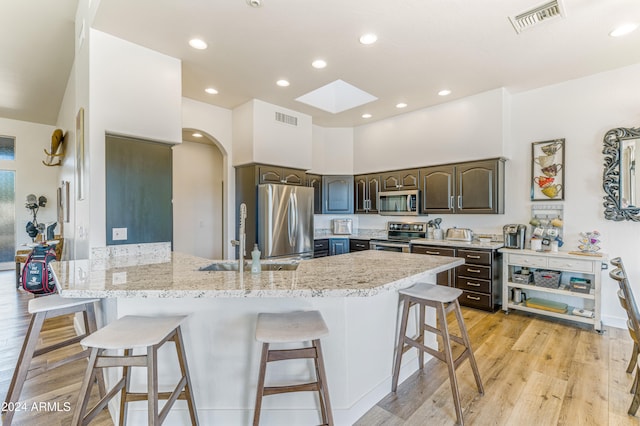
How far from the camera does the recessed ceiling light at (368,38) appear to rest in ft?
8.73

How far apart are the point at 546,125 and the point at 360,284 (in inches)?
153

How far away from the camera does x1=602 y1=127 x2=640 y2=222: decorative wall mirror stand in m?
3.29

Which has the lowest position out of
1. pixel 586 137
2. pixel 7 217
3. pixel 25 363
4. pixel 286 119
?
pixel 25 363

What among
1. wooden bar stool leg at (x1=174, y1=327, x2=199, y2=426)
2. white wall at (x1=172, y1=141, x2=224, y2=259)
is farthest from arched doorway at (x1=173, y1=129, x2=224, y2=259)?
wooden bar stool leg at (x1=174, y1=327, x2=199, y2=426)

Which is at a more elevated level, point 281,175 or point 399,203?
point 281,175

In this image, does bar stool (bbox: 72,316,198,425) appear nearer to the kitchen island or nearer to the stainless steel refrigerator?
the kitchen island

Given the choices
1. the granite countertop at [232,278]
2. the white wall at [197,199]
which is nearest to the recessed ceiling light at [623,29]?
the granite countertop at [232,278]

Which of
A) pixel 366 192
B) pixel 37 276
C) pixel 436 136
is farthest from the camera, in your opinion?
pixel 366 192

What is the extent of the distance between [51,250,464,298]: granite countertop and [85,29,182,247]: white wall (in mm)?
848

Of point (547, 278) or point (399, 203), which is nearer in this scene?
point (547, 278)

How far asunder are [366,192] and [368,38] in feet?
10.0

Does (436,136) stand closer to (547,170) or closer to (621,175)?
(547,170)

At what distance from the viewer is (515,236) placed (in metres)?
3.96

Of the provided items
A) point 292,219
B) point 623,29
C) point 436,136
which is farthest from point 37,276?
point 623,29
